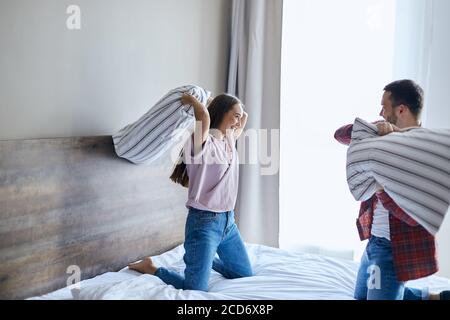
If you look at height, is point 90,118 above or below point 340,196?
above

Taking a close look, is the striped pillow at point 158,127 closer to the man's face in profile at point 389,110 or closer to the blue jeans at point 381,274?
the man's face in profile at point 389,110

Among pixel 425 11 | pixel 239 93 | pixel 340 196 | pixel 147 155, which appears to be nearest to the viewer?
pixel 147 155

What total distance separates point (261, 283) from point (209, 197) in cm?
40

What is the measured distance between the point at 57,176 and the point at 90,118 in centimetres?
31

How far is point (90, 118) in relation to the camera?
68.5 inches

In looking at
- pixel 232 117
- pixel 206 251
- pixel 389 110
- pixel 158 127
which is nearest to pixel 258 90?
pixel 232 117

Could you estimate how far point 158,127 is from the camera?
5.55 feet

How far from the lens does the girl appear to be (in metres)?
1.61

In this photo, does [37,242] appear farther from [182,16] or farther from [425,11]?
[425,11]

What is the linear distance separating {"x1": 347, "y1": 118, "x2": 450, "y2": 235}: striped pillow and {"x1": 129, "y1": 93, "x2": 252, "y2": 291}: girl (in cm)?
56

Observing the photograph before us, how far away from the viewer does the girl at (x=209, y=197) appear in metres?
1.61

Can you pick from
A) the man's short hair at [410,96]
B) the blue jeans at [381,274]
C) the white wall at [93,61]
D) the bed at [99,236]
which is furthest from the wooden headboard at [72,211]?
the man's short hair at [410,96]

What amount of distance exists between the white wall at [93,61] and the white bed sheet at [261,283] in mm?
590

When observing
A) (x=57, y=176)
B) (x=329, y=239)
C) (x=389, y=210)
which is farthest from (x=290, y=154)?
(x=57, y=176)
